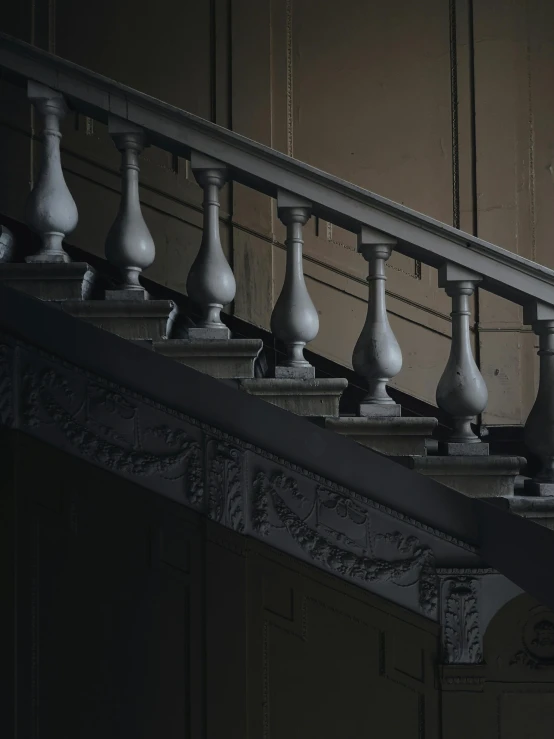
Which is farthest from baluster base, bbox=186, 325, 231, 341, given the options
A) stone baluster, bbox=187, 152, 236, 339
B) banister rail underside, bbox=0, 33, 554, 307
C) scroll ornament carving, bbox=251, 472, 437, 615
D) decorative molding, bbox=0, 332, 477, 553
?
scroll ornament carving, bbox=251, 472, 437, 615

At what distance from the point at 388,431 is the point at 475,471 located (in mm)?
257

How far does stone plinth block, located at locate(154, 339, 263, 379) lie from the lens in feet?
7.25

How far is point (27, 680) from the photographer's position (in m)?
3.36

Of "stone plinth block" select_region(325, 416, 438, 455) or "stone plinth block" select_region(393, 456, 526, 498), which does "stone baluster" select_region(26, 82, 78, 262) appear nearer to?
"stone plinth block" select_region(325, 416, 438, 455)

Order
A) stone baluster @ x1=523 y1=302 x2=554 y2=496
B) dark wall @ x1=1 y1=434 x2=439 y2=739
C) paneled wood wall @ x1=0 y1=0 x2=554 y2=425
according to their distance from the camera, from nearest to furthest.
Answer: stone baluster @ x1=523 y1=302 x2=554 y2=496, dark wall @ x1=1 y1=434 x2=439 y2=739, paneled wood wall @ x1=0 y1=0 x2=554 y2=425

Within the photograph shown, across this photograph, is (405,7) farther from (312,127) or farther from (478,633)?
(478,633)

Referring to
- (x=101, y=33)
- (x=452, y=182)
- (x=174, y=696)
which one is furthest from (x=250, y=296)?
(x=174, y=696)

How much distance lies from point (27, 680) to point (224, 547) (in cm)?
97

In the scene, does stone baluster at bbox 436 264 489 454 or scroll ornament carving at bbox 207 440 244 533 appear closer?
stone baluster at bbox 436 264 489 454

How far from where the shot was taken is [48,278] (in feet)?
7.36

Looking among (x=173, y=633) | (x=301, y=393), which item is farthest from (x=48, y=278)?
(x=173, y=633)

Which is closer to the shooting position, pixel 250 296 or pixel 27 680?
pixel 27 680

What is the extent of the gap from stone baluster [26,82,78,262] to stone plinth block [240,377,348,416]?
656 millimetres

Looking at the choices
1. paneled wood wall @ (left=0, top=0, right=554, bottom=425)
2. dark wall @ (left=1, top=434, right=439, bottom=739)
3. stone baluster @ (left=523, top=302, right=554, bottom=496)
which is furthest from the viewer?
paneled wood wall @ (left=0, top=0, right=554, bottom=425)
